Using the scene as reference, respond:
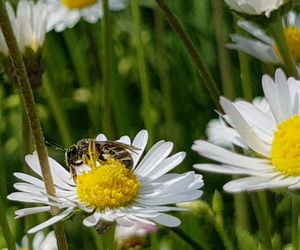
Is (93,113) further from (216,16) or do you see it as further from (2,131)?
(216,16)

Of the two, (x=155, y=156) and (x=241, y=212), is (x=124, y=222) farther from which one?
(x=241, y=212)

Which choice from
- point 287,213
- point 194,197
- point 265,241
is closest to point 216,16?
point 287,213

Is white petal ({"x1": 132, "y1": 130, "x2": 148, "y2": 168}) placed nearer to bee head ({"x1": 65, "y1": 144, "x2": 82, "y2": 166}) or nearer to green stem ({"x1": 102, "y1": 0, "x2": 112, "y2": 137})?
bee head ({"x1": 65, "y1": 144, "x2": 82, "y2": 166})

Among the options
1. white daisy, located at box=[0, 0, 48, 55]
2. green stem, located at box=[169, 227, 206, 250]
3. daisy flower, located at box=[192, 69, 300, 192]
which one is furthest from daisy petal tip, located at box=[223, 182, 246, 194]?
white daisy, located at box=[0, 0, 48, 55]

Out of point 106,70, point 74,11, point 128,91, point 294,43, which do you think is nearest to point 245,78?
point 294,43

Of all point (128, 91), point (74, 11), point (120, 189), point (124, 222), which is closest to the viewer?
point (124, 222)

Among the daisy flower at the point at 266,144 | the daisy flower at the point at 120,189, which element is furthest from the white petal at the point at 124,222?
the daisy flower at the point at 266,144

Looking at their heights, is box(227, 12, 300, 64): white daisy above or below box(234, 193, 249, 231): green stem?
above
